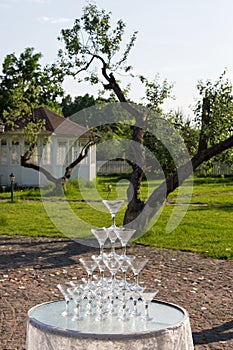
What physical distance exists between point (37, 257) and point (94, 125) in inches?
532

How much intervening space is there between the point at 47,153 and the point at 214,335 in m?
23.3

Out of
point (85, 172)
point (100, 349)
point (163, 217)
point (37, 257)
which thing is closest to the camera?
point (100, 349)

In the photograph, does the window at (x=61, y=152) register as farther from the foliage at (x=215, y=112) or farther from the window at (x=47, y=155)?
the foliage at (x=215, y=112)

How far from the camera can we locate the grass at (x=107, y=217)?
43.5 ft

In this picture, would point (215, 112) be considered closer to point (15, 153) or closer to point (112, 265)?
point (112, 265)

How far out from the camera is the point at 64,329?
440cm

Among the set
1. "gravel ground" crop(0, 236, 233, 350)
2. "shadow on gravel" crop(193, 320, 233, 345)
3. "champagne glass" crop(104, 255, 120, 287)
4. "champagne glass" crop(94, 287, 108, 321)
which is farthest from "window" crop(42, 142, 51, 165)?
"champagne glass" crop(94, 287, 108, 321)

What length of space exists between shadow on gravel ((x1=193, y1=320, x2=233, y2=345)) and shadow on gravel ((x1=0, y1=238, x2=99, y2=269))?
4.21 metres

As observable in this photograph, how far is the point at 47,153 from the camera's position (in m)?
29.5

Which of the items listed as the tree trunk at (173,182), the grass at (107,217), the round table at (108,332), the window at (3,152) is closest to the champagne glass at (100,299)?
the round table at (108,332)

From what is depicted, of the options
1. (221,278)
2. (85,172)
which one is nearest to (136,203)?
(221,278)

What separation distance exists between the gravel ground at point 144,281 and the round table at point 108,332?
1.79m

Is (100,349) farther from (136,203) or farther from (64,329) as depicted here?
(136,203)

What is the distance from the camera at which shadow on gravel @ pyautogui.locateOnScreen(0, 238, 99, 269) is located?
1084 centimetres
